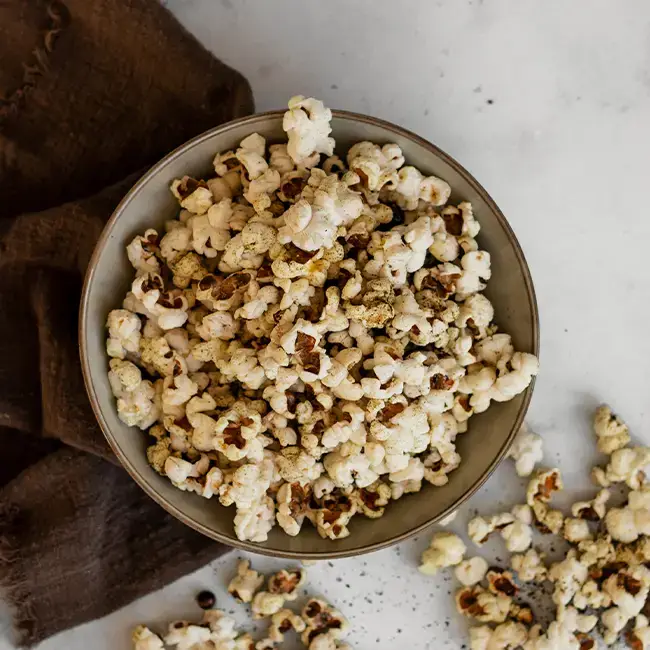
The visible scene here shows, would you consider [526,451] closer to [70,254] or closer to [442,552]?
[442,552]

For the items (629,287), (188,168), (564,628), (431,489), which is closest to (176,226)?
(188,168)

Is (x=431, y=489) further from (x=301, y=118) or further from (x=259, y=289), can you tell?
(x=301, y=118)

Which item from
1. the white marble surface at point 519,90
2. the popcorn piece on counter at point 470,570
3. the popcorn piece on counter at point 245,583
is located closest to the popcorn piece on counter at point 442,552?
the popcorn piece on counter at point 470,570

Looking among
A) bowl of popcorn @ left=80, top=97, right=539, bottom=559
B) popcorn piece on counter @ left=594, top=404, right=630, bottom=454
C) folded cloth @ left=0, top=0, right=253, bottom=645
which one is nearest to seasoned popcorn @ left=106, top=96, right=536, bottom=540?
bowl of popcorn @ left=80, top=97, right=539, bottom=559

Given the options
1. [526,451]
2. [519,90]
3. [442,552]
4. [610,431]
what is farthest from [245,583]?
[519,90]

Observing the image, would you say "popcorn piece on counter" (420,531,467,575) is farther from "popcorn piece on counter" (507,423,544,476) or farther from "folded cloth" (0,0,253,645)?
"folded cloth" (0,0,253,645)
